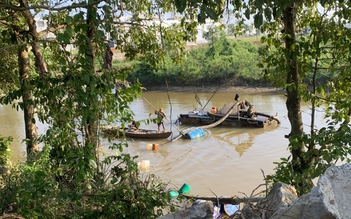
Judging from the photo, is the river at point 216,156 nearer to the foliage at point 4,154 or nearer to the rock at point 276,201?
the foliage at point 4,154

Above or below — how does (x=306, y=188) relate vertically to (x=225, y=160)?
above

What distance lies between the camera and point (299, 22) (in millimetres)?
4668

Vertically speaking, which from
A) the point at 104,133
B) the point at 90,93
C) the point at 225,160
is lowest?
the point at 225,160

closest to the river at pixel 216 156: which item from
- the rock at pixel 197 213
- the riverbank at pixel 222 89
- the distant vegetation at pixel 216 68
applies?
the rock at pixel 197 213

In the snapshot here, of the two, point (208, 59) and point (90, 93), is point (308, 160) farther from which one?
point (208, 59)

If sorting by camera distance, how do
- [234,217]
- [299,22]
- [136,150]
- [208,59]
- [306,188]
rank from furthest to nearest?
[208,59] < [136,150] < [299,22] < [306,188] < [234,217]

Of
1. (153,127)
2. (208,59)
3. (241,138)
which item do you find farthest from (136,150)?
(208,59)

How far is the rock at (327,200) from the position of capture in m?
1.95

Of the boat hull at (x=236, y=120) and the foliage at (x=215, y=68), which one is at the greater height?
the foliage at (x=215, y=68)

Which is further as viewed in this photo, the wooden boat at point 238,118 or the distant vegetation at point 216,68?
the distant vegetation at point 216,68

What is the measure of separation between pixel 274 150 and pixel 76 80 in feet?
37.6

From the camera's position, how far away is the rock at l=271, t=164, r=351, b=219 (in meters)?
1.95

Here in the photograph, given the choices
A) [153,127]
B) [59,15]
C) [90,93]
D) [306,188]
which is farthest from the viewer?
[153,127]

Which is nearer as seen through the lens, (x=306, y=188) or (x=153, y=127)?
(x=306, y=188)
